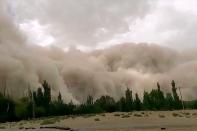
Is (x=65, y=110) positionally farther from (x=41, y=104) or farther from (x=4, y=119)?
(x=4, y=119)

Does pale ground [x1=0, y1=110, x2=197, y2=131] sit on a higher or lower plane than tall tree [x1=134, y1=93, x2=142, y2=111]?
lower

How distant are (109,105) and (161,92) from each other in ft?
123

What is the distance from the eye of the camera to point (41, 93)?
148 m

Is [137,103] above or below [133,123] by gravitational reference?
above

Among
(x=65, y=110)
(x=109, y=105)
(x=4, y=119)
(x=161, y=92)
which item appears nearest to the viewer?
(x=4, y=119)

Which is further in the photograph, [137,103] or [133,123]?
[137,103]

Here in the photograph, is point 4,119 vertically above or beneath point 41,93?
beneath

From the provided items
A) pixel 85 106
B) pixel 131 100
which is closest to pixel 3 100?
pixel 85 106

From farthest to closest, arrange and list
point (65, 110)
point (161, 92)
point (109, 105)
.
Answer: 1. point (161, 92)
2. point (109, 105)
3. point (65, 110)

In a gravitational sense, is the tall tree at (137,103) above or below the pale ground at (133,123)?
above

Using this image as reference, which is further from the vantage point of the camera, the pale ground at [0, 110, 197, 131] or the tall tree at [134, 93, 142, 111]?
the tall tree at [134, 93, 142, 111]

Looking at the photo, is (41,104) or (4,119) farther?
(41,104)

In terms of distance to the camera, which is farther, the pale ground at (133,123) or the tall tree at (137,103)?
the tall tree at (137,103)

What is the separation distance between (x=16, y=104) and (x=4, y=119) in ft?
24.8
